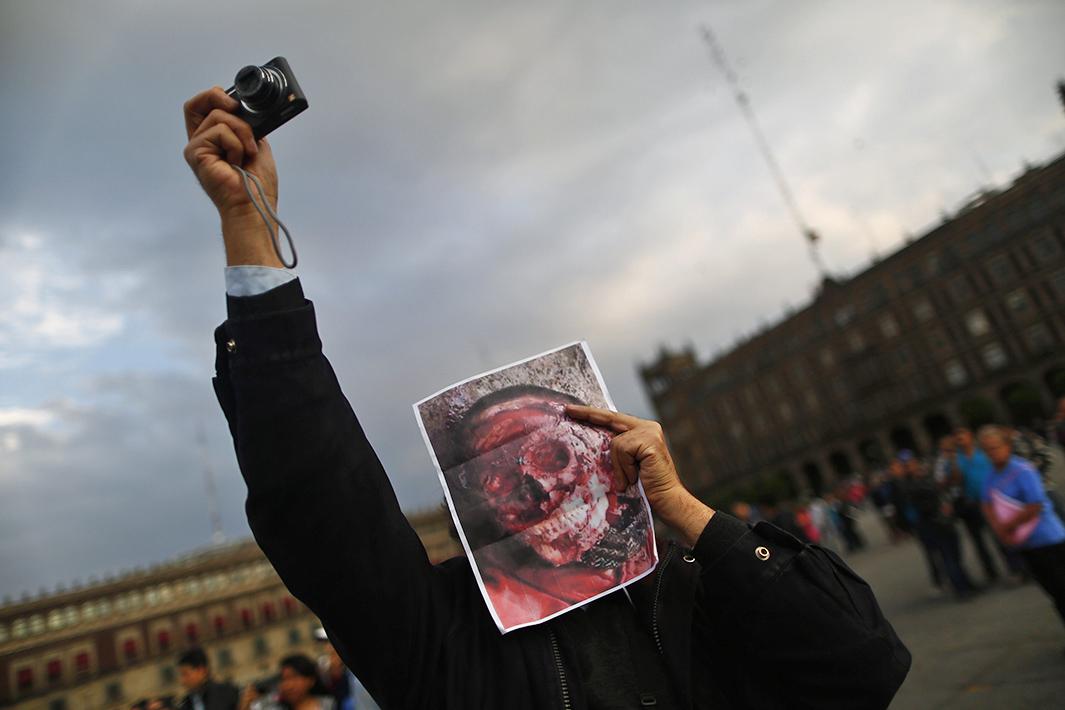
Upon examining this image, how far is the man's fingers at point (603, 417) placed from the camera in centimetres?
160

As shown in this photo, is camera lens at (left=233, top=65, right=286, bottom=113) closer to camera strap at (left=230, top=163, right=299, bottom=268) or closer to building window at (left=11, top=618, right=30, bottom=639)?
camera strap at (left=230, top=163, right=299, bottom=268)

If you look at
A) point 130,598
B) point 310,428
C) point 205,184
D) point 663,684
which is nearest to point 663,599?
point 663,684

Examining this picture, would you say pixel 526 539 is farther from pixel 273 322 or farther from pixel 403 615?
pixel 273 322

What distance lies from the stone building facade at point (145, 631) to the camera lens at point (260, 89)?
1762 inches

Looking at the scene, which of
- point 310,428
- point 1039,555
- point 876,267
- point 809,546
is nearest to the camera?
Result: point 310,428

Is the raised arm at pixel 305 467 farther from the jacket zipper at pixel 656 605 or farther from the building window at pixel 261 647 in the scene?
the building window at pixel 261 647

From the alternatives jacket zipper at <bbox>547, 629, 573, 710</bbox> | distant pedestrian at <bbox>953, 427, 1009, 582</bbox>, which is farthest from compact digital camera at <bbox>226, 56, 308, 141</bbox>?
distant pedestrian at <bbox>953, 427, 1009, 582</bbox>

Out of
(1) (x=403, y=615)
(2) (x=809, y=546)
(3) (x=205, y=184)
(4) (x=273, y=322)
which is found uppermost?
(3) (x=205, y=184)

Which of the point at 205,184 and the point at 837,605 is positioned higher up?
the point at 205,184

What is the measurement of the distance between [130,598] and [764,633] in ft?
234

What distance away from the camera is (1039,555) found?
466 cm

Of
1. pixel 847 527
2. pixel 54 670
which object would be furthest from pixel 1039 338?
pixel 54 670

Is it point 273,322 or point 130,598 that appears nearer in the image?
point 273,322

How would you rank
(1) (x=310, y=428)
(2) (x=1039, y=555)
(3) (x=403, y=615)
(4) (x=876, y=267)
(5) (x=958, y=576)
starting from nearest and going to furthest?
(1) (x=310, y=428), (3) (x=403, y=615), (2) (x=1039, y=555), (5) (x=958, y=576), (4) (x=876, y=267)
